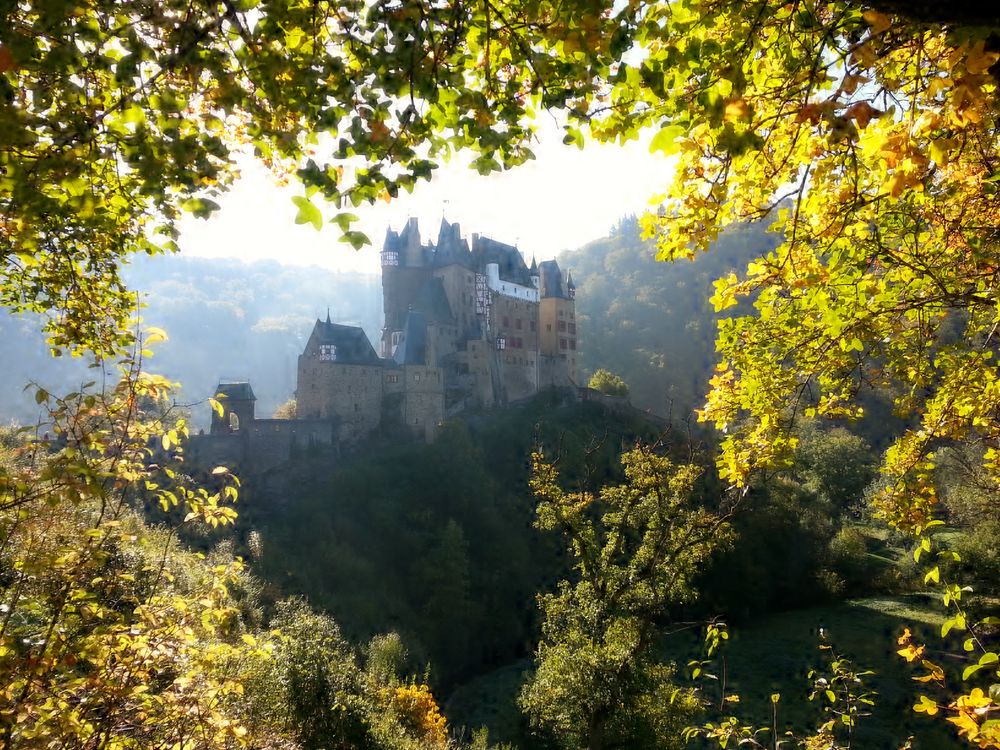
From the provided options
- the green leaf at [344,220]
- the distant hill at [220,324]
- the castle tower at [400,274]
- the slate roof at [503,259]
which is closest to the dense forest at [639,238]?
the green leaf at [344,220]

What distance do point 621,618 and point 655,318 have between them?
67320 millimetres

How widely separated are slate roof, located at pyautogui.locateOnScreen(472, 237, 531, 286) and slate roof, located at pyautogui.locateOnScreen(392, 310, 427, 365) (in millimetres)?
9190

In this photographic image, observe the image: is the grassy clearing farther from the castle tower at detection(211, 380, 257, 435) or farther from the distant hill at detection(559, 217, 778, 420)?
the distant hill at detection(559, 217, 778, 420)

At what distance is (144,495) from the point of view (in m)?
28.9

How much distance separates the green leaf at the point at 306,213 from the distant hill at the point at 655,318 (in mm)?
60197

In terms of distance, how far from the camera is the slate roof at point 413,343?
39.9 meters

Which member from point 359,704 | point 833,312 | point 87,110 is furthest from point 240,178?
point 359,704

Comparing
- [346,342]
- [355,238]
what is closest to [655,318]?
[346,342]

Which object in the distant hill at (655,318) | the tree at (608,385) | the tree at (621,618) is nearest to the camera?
the tree at (621,618)

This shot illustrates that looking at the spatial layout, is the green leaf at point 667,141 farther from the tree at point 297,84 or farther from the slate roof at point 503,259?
the slate roof at point 503,259

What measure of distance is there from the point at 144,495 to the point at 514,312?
2984 centimetres

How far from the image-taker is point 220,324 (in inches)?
3905

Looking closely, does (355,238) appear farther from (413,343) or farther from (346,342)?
(413,343)

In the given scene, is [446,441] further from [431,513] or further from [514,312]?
[514,312]
